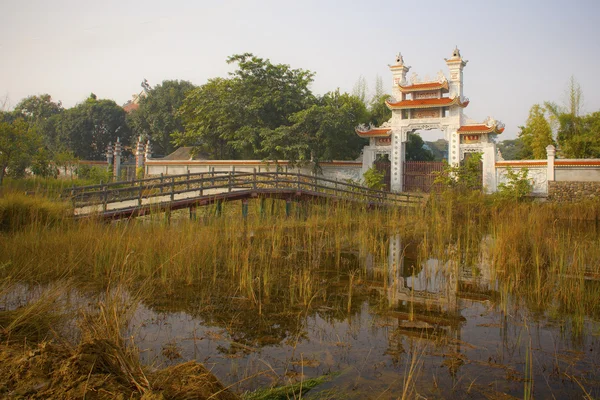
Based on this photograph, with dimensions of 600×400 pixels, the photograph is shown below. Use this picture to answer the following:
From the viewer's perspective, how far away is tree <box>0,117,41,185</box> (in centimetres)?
1864

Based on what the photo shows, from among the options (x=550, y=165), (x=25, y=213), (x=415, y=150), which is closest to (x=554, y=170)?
(x=550, y=165)

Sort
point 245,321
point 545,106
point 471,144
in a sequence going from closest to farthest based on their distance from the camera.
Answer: point 245,321 → point 471,144 → point 545,106

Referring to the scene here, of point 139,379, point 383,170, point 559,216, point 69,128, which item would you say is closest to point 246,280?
point 139,379

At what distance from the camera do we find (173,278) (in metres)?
6.17

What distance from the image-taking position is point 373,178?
70.4 feet

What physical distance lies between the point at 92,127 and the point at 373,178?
82.7ft

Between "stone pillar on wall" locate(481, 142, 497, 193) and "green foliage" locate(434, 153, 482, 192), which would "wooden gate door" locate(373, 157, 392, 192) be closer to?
"green foliage" locate(434, 153, 482, 192)

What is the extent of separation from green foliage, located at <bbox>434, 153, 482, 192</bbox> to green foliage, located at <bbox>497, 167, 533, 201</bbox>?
1111 mm

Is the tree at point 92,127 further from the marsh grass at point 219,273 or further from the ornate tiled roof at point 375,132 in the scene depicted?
the marsh grass at point 219,273

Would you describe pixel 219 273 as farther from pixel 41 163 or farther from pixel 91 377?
pixel 41 163

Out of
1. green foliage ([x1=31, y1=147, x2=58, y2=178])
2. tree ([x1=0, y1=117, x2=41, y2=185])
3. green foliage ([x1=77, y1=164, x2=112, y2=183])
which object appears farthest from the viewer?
green foliage ([x1=77, y1=164, x2=112, y2=183])

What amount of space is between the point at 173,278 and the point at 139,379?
12.3 feet

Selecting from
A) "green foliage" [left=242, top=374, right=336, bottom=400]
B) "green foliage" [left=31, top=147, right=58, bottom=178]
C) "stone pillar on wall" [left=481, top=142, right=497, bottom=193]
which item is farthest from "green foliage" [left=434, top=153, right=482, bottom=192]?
"green foliage" [left=242, top=374, right=336, bottom=400]

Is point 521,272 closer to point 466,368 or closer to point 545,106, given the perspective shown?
point 466,368
